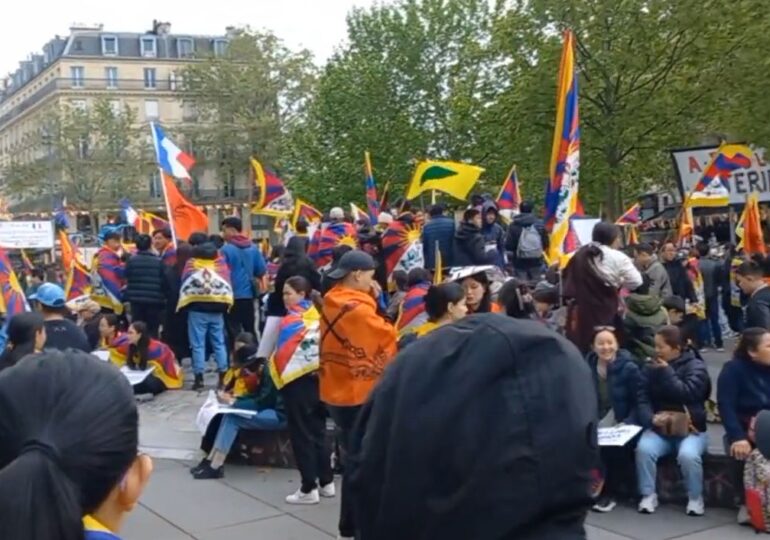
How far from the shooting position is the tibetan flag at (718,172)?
16.8m

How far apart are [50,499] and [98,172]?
225 feet

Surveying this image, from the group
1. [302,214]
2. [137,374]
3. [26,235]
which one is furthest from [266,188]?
[26,235]

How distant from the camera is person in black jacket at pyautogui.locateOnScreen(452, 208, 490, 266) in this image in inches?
460

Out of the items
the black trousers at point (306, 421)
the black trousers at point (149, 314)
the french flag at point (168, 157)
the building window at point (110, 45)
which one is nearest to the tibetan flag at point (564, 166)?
the black trousers at point (306, 421)

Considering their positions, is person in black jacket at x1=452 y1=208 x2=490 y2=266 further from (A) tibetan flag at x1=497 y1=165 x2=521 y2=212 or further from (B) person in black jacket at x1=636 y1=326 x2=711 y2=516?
(A) tibetan flag at x1=497 y1=165 x2=521 y2=212

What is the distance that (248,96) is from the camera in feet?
224

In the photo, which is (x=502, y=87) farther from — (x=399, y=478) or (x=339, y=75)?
(x=399, y=478)

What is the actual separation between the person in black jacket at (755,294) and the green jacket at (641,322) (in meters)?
0.91

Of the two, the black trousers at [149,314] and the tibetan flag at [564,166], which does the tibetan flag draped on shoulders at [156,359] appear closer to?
the black trousers at [149,314]

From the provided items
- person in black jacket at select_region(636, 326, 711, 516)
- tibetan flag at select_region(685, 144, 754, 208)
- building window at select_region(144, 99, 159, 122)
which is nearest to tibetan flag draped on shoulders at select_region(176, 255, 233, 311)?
person in black jacket at select_region(636, 326, 711, 516)

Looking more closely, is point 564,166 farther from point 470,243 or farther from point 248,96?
point 248,96

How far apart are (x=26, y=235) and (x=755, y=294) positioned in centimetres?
1764

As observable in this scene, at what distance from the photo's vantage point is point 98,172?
67.3 meters

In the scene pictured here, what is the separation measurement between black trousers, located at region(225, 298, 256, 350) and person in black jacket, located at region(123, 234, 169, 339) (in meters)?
0.88
